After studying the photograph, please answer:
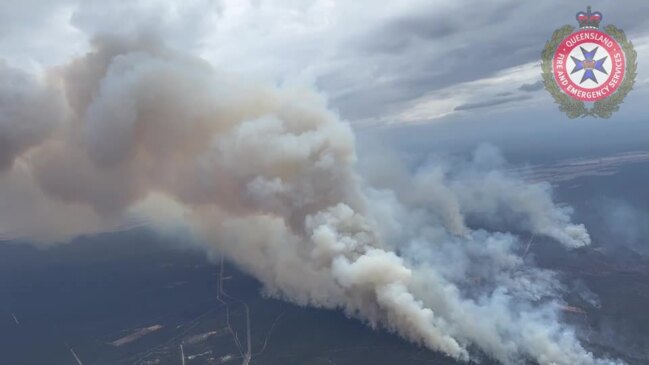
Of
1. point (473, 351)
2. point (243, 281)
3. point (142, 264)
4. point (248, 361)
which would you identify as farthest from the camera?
point (142, 264)

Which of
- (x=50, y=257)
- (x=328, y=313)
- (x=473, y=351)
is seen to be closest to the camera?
(x=473, y=351)

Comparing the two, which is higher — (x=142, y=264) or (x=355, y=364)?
(x=142, y=264)

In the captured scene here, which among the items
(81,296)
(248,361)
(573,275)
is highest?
(81,296)

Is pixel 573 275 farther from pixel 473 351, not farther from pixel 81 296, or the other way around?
pixel 81 296

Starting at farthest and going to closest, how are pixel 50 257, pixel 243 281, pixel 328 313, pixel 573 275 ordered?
pixel 50 257, pixel 243 281, pixel 573 275, pixel 328 313

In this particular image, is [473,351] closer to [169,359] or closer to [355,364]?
[355,364]

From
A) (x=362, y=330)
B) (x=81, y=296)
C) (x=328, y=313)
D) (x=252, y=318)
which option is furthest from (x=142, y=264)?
(x=362, y=330)

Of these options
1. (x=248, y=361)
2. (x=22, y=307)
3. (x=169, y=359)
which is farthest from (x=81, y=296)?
(x=248, y=361)

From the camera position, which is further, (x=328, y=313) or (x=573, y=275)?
(x=573, y=275)

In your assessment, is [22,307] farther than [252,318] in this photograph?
Yes
